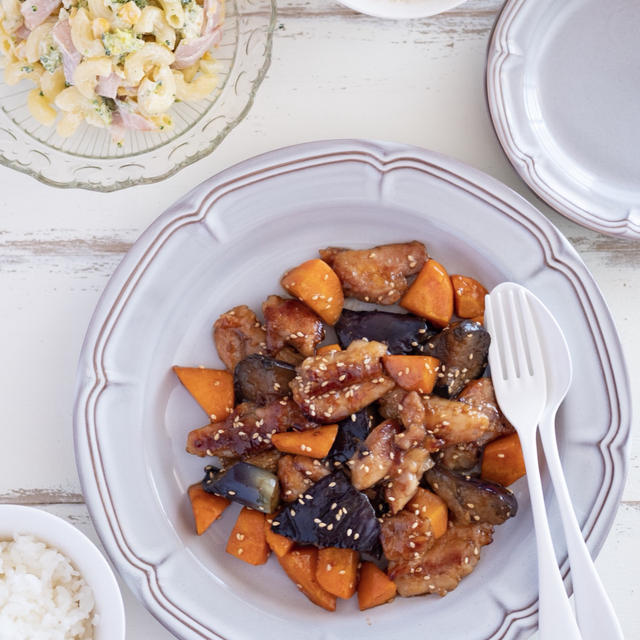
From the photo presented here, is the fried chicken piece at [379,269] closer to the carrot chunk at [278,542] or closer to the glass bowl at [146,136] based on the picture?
the glass bowl at [146,136]

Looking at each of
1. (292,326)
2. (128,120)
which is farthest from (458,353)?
(128,120)

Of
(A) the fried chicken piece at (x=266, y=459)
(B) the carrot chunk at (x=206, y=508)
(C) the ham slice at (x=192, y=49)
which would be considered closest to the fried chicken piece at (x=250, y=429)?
(A) the fried chicken piece at (x=266, y=459)

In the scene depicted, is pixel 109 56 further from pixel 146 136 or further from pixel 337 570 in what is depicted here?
pixel 337 570

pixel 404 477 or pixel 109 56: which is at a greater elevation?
pixel 109 56

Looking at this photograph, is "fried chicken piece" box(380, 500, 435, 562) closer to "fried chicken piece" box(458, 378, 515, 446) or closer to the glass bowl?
"fried chicken piece" box(458, 378, 515, 446)

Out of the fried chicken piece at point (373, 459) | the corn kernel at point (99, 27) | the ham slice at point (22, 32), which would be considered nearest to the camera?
the corn kernel at point (99, 27)

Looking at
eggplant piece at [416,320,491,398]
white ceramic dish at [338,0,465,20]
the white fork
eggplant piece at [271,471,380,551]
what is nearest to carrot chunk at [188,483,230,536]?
eggplant piece at [271,471,380,551]

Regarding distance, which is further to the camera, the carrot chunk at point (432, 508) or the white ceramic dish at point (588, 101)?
A: the white ceramic dish at point (588, 101)
